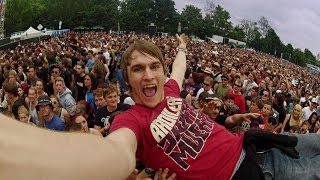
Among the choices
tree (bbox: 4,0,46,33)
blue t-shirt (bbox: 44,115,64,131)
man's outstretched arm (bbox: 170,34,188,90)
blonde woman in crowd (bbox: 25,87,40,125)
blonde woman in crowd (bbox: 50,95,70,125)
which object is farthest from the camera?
tree (bbox: 4,0,46,33)

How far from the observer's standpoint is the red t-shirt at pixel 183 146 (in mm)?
2404

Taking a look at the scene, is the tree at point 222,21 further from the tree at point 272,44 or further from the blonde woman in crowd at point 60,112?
the blonde woman in crowd at point 60,112

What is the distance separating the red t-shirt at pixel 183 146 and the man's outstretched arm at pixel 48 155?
1516mm

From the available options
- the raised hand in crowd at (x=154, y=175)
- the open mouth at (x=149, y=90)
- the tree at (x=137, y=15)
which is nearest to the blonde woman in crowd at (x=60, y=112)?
the open mouth at (x=149, y=90)

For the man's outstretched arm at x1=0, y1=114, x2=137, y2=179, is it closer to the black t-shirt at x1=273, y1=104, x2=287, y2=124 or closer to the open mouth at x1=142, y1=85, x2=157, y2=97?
the open mouth at x1=142, y1=85, x2=157, y2=97

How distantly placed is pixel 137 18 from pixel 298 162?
8589 centimetres

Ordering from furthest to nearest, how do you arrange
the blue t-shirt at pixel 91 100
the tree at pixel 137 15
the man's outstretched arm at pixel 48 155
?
1. the tree at pixel 137 15
2. the blue t-shirt at pixel 91 100
3. the man's outstretched arm at pixel 48 155

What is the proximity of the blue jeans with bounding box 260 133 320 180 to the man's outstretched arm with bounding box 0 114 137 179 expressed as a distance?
1.85 m

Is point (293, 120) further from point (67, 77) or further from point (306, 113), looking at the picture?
point (67, 77)

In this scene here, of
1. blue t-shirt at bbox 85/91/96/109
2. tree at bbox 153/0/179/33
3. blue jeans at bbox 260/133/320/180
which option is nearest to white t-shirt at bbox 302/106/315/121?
blue t-shirt at bbox 85/91/96/109

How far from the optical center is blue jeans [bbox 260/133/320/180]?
241 centimetres

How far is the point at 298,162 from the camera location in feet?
8.21

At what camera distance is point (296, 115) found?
7.93 metres

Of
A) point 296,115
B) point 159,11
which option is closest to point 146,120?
point 296,115
